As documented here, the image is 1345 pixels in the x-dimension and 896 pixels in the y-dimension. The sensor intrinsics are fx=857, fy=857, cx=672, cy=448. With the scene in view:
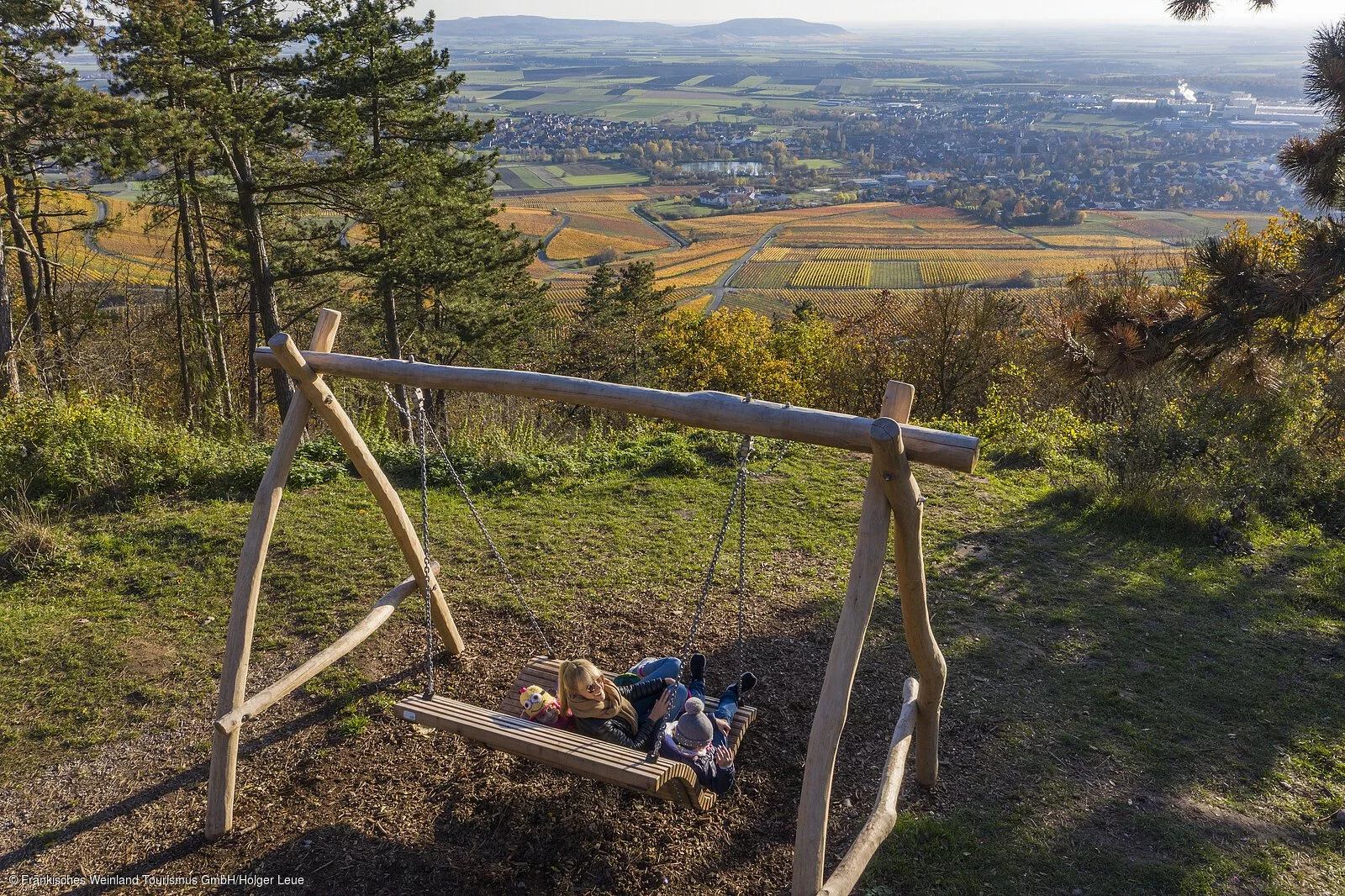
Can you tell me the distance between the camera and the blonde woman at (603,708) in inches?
154

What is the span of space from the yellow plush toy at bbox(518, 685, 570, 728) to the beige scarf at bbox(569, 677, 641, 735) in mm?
96

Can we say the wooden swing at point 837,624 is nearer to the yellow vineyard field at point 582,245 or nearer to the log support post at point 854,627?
the log support post at point 854,627

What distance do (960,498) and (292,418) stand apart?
18.9 ft

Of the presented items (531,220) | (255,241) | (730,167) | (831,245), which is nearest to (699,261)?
(831,245)

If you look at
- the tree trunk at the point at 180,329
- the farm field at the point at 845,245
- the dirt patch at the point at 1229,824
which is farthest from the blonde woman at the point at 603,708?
the farm field at the point at 845,245

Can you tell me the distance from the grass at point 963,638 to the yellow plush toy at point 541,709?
53 centimetres

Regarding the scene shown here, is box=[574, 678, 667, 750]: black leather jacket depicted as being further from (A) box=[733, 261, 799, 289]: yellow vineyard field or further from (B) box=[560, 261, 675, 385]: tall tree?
(A) box=[733, 261, 799, 289]: yellow vineyard field

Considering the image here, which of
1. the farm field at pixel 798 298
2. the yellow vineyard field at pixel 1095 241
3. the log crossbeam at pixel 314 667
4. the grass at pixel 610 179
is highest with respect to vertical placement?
the grass at pixel 610 179

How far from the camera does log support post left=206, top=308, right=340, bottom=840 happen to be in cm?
396

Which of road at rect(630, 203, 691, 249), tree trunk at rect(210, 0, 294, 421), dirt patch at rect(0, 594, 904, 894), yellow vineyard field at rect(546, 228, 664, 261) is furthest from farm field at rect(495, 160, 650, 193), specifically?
dirt patch at rect(0, 594, 904, 894)

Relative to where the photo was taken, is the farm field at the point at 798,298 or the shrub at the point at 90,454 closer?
the shrub at the point at 90,454

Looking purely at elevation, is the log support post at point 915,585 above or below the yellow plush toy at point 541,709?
above

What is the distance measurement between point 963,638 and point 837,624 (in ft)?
6.93

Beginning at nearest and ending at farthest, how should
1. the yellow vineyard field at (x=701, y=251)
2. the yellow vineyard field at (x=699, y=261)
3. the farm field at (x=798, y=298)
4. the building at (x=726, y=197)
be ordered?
1. the farm field at (x=798, y=298)
2. the yellow vineyard field at (x=699, y=261)
3. the yellow vineyard field at (x=701, y=251)
4. the building at (x=726, y=197)
